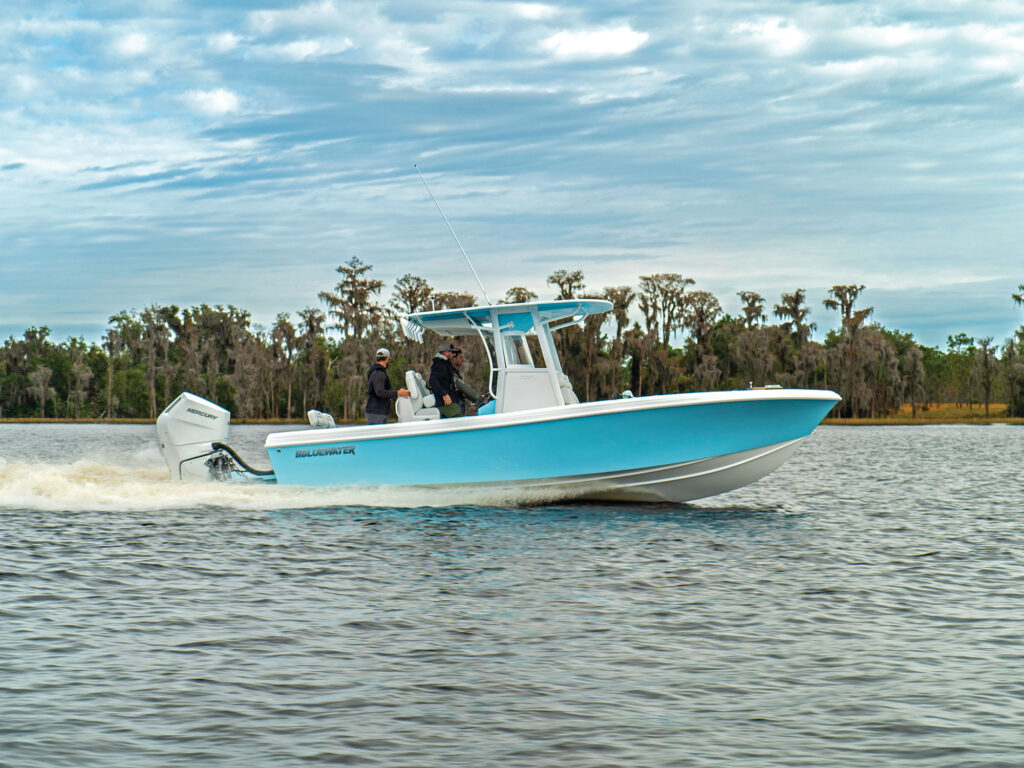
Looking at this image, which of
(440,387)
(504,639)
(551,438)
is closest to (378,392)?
(440,387)

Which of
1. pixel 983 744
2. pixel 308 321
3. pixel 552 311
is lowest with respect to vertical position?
pixel 983 744

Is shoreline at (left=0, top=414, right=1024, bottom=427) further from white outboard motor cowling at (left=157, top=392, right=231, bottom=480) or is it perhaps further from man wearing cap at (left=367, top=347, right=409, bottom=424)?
man wearing cap at (left=367, top=347, right=409, bottom=424)

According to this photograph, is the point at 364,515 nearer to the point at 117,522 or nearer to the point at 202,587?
the point at 117,522

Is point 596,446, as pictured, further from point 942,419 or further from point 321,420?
point 942,419

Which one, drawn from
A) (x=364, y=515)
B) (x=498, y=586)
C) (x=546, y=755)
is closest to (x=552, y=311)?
(x=364, y=515)

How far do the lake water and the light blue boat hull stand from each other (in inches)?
19.1

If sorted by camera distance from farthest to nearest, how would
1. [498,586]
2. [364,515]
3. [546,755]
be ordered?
1. [364,515]
2. [498,586]
3. [546,755]

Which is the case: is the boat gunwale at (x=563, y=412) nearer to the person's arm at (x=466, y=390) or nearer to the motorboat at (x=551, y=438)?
the motorboat at (x=551, y=438)

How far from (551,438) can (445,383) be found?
2.12 m

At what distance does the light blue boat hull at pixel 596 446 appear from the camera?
44.8ft

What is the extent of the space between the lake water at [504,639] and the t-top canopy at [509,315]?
8.96 ft

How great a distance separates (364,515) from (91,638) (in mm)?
7025

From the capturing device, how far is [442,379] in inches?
593

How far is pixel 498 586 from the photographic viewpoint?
9.62 meters
